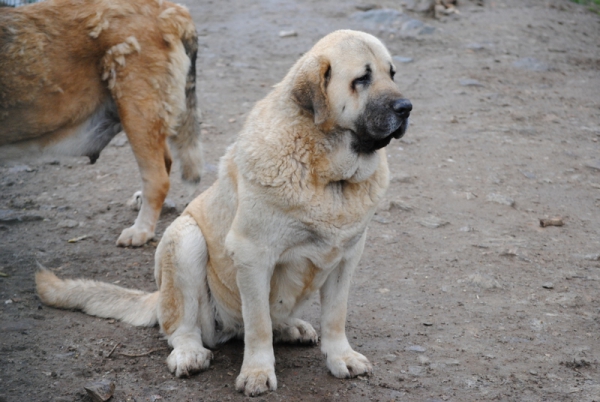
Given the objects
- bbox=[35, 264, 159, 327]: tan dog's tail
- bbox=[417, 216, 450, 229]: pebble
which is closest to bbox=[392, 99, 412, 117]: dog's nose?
bbox=[35, 264, 159, 327]: tan dog's tail

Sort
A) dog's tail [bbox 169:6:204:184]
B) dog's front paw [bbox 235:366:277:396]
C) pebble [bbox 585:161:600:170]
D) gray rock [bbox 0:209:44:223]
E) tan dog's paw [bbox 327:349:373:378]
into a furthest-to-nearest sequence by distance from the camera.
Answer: pebble [bbox 585:161:600:170] → gray rock [bbox 0:209:44:223] → dog's tail [bbox 169:6:204:184] → tan dog's paw [bbox 327:349:373:378] → dog's front paw [bbox 235:366:277:396]

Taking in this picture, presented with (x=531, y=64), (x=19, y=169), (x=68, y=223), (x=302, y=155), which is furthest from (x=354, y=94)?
(x=531, y=64)

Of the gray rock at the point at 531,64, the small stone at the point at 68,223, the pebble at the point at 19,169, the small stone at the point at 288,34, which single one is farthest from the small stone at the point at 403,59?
the small stone at the point at 68,223

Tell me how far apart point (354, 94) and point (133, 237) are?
9.11 feet

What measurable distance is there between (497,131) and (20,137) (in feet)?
15.9

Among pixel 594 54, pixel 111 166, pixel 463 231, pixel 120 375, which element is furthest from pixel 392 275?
pixel 594 54

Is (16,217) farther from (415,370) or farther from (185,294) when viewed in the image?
(415,370)

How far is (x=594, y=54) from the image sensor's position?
973 centimetres

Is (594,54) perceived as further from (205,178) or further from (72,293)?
(72,293)

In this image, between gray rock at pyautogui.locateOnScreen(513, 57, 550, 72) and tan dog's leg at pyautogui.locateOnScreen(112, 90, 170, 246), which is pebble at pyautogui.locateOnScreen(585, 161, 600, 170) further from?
tan dog's leg at pyautogui.locateOnScreen(112, 90, 170, 246)

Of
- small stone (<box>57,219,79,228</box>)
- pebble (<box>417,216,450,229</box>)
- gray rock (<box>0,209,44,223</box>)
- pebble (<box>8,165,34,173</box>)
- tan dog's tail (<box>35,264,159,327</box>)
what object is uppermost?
tan dog's tail (<box>35,264,159,327</box>)

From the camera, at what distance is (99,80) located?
17.1 feet

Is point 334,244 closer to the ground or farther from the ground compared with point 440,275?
farther from the ground

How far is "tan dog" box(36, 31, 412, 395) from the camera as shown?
10.7 ft
